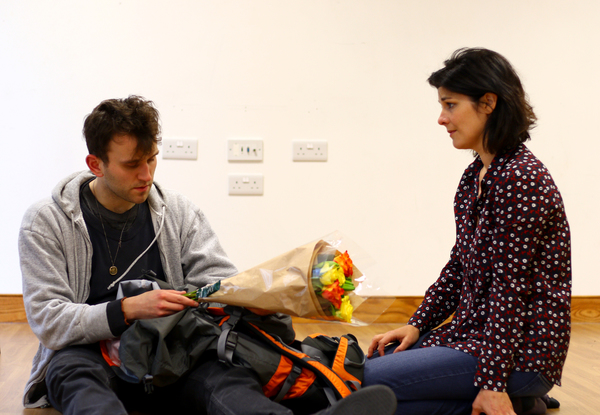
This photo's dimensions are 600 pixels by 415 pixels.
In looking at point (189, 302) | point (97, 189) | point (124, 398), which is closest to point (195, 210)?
point (97, 189)

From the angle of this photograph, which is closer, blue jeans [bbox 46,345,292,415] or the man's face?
blue jeans [bbox 46,345,292,415]

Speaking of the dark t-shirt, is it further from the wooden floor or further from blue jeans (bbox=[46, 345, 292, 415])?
the wooden floor

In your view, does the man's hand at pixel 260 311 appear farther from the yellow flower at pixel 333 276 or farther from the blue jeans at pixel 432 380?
the blue jeans at pixel 432 380

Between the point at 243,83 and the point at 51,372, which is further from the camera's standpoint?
the point at 243,83

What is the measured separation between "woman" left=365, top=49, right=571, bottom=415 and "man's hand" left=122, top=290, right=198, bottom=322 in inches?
20.9

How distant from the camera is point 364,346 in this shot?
2.15 metres

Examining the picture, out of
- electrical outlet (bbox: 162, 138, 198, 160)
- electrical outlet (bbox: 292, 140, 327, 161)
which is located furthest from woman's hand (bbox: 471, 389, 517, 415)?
electrical outlet (bbox: 162, 138, 198, 160)

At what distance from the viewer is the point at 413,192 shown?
2.70 meters

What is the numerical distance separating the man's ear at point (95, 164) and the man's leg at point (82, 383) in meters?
0.49

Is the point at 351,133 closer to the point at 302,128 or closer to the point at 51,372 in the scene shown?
the point at 302,128

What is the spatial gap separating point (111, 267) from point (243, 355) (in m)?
0.52

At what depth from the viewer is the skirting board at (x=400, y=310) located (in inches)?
99.3

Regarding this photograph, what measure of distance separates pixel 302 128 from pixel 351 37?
53cm

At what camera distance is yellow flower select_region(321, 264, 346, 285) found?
1.22 m
